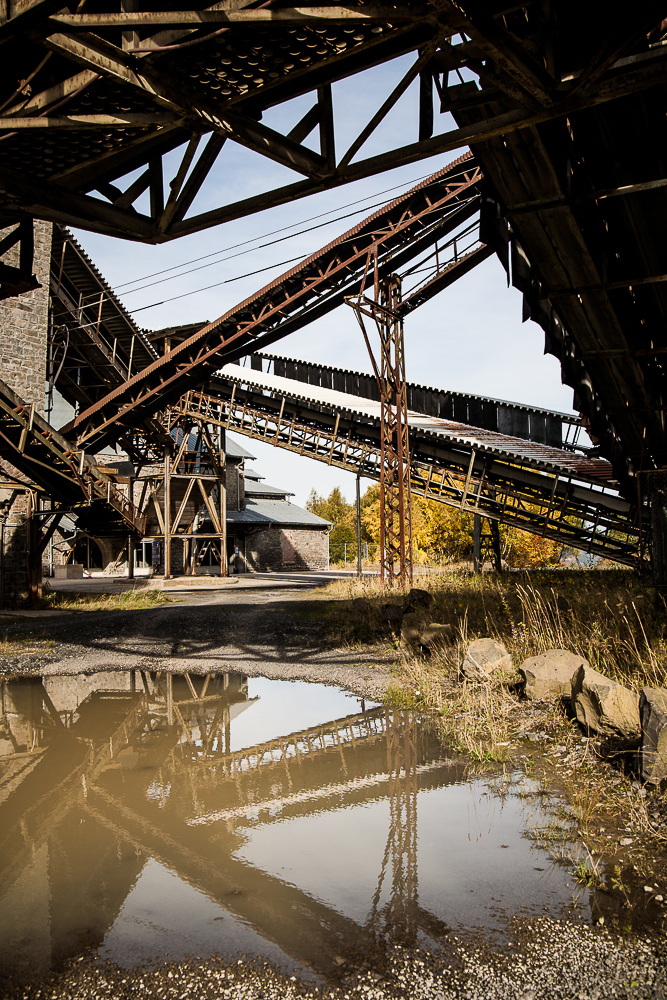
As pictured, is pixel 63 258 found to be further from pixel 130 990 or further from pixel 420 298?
pixel 130 990

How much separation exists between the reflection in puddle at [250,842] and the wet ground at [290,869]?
13 millimetres

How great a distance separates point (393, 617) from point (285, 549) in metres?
25.8

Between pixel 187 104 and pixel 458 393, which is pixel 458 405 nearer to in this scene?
pixel 458 393

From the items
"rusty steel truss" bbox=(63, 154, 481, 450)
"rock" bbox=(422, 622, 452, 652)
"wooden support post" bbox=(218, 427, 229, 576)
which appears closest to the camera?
"rock" bbox=(422, 622, 452, 652)

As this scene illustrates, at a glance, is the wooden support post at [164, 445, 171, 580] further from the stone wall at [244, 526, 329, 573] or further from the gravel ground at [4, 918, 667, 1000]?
the gravel ground at [4, 918, 667, 1000]

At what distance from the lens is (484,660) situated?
21.9 ft

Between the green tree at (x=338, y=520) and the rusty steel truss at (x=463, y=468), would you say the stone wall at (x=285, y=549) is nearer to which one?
the green tree at (x=338, y=520)

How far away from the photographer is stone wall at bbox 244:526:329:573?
3469cm

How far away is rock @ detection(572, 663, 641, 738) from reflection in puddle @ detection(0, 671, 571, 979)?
39.4 inches

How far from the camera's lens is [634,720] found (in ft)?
15.4

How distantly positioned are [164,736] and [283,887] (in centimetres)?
285

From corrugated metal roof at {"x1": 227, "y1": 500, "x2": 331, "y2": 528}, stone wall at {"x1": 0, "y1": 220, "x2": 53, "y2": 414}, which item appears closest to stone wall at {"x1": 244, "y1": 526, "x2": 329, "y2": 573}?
corrugated metal roof at {"x1": 227, "y1": 500, "x2": 331, "y2": 528}

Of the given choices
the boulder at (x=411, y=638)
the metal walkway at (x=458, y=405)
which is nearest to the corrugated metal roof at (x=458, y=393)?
the metal walkway at (x=458, y=405)

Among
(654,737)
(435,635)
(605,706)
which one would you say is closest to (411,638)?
(435,635)
